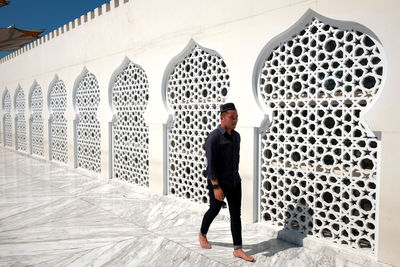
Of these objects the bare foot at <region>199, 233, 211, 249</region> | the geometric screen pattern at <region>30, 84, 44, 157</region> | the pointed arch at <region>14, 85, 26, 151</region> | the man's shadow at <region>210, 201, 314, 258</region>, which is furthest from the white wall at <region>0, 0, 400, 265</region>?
the pointed arch at <region>14, 85, 26, 151</region>

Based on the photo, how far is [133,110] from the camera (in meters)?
5.09

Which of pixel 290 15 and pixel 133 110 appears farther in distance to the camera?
pixel 133 110

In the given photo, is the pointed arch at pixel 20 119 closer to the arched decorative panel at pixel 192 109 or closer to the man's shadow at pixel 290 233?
the arched decorative panel at pixel 192 109

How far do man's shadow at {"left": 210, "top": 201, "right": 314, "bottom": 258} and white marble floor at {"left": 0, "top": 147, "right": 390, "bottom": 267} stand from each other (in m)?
0.02

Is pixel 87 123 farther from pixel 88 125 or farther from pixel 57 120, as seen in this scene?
pixel 57 120

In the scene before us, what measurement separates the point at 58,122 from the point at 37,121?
165 centimetres

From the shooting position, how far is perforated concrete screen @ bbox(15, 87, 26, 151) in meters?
9.51

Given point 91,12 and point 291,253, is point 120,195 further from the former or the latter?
point 91,12

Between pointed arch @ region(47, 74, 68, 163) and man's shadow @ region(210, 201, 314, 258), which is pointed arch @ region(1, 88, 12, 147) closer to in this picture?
pointed arch @ region(47, 74, 68, 163)

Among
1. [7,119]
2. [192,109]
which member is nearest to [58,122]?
[192,109]

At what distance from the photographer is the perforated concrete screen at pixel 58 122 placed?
7.14 meters

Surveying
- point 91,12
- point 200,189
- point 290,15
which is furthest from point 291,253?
point 91,12

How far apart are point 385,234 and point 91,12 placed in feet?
19.3

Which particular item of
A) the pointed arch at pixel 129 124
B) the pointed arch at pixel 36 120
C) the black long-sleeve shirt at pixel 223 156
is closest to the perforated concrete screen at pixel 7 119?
the pointed arch at pixel 36 120
